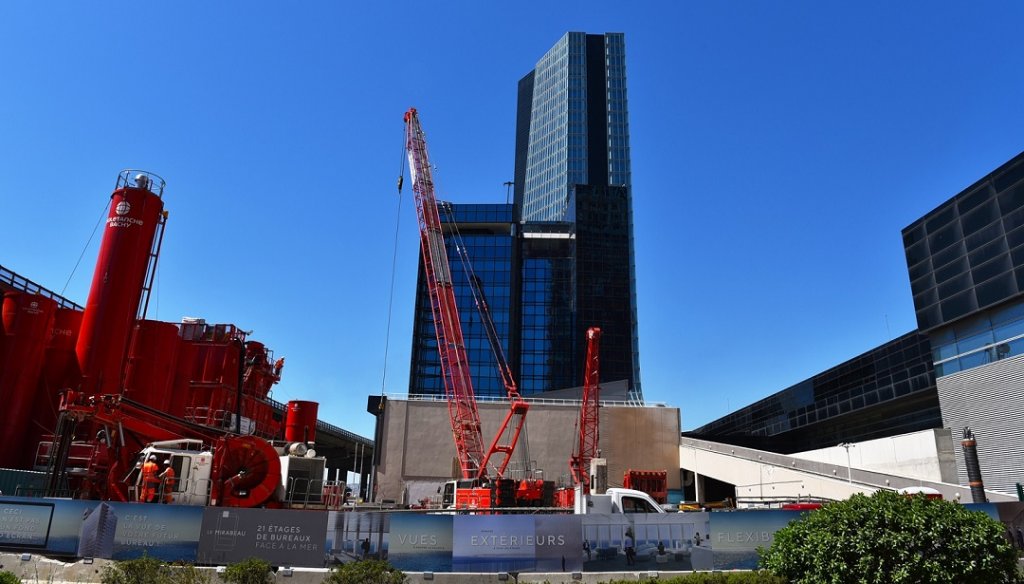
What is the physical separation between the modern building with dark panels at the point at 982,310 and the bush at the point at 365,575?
35711 mm

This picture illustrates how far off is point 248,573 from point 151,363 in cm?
3088

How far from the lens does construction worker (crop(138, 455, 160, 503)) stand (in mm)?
25766

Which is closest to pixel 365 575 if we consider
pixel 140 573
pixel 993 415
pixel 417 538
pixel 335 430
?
pixel 417 538

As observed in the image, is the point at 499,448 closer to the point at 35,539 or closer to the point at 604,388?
the point at 604,388

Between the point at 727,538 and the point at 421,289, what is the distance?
121853 millimetres

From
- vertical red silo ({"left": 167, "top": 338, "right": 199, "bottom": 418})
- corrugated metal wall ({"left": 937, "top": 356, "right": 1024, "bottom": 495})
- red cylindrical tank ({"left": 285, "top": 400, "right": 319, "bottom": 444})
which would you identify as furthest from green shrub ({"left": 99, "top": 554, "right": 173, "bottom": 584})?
red cylindrical tank ({"left": 285, "top": 400, "right": 319, "bottom": 444})

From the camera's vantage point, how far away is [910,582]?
40.0 feet

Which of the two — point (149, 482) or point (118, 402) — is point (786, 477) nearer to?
point (149, 482)

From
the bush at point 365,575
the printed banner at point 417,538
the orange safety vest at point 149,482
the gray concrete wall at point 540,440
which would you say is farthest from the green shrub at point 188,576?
the gray concrete wall at point 540,440

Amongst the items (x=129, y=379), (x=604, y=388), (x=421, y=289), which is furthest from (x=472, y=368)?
(x=129, y=379)

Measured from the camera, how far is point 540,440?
65062mm

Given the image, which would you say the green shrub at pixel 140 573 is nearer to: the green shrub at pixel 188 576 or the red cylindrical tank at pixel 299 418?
the green shrub at pixel 188 576

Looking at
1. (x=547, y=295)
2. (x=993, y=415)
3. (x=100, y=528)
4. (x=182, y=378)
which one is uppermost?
(x=547, y=295)

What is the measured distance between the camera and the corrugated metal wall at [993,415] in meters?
34.8
